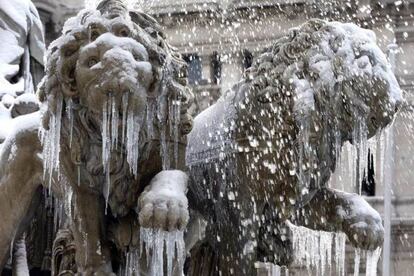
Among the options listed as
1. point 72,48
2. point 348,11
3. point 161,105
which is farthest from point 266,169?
point 348,11

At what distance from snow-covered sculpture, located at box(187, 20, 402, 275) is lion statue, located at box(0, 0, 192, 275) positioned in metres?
0.45

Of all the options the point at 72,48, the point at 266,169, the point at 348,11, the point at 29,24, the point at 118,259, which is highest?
the point at 348,11

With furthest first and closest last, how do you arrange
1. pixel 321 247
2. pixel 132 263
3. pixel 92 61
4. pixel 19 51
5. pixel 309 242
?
pixel 19 51, pixel 321 247, pixel 309 242, pixel 132 263, pixel 92 61

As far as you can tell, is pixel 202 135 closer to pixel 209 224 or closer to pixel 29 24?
pixel 209 224

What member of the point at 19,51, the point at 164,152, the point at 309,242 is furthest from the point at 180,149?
the point at 19,51

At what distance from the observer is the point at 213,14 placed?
1130 inches

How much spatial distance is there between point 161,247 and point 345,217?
1112 mm

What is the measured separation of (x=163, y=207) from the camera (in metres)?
4.57

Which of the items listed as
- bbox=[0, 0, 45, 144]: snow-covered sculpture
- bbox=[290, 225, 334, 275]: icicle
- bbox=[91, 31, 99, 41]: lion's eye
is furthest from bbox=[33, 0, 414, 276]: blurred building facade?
bbox=[91, 31, 99, 41]: lion's eye

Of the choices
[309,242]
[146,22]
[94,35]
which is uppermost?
[146,22]

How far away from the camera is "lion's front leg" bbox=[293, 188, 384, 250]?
528 centimetres

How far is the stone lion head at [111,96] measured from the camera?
471 cm

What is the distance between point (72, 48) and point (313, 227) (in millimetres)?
Result: 1482

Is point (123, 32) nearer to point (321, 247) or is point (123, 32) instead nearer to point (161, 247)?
point (161, 247)
